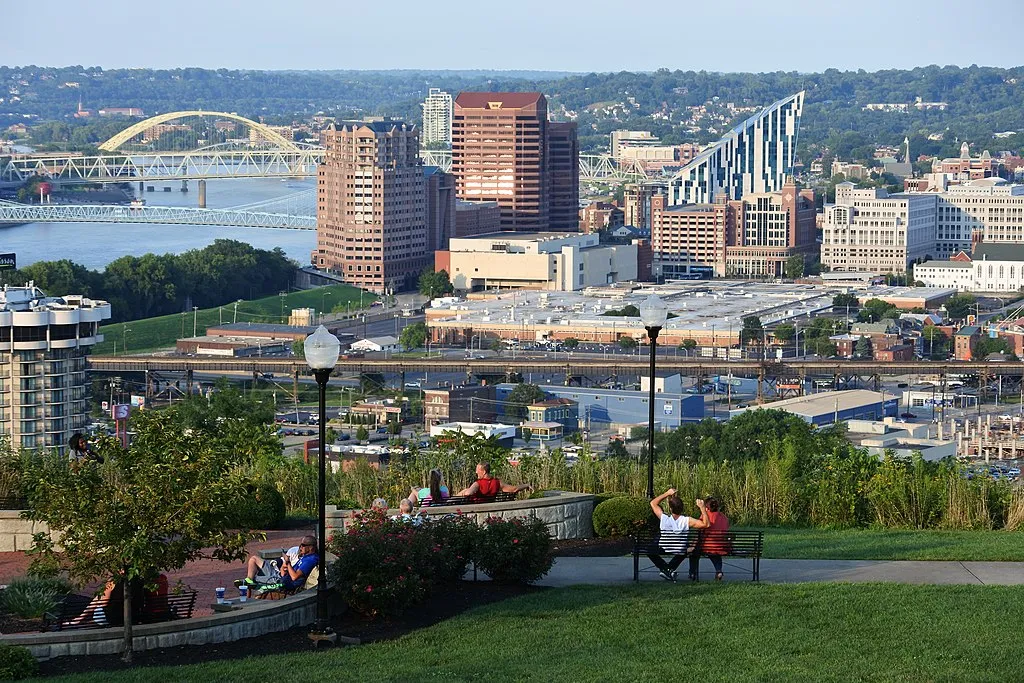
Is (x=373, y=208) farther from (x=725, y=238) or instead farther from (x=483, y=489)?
(x=483, y=489)

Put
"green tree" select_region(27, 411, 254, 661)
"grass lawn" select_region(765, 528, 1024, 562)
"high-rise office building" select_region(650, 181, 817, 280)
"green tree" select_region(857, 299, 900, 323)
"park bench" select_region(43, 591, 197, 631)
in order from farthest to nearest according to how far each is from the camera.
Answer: "high-rise office building" select_region(650, 181, 817, 280) < "green tree" select_region(857, 299, 900, 323) < "grass lawn" select_region(765, 528, 1024, 562) < "park bench" select_region(43, 591, 197, 631) < "green tree" select_region(27, 411, 254, 661)

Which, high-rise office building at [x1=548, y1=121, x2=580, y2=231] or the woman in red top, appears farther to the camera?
high-rise office building at [x1=548, y1=121, x2=580, y2=231]

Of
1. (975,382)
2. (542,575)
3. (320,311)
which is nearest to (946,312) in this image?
(975,382)

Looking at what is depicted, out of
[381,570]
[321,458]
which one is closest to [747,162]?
[321,458]

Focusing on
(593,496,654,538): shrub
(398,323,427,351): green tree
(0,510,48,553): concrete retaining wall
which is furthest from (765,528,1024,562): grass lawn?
(398,323,427,351): green tree

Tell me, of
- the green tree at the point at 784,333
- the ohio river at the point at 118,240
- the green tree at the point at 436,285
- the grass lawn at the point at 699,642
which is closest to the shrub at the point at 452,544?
the grass lawn at the point at 699,642

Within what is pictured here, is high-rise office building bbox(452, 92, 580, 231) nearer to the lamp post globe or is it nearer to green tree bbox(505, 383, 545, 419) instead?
green tree bbox(505, 383, 545, 419)

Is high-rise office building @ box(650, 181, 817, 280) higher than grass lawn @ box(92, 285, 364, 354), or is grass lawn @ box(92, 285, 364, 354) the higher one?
high-rise office building @ box(650, 181, 817, 280)

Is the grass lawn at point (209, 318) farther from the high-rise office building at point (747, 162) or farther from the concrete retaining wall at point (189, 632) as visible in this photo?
the concrete retaining wall at point (189, 632)
